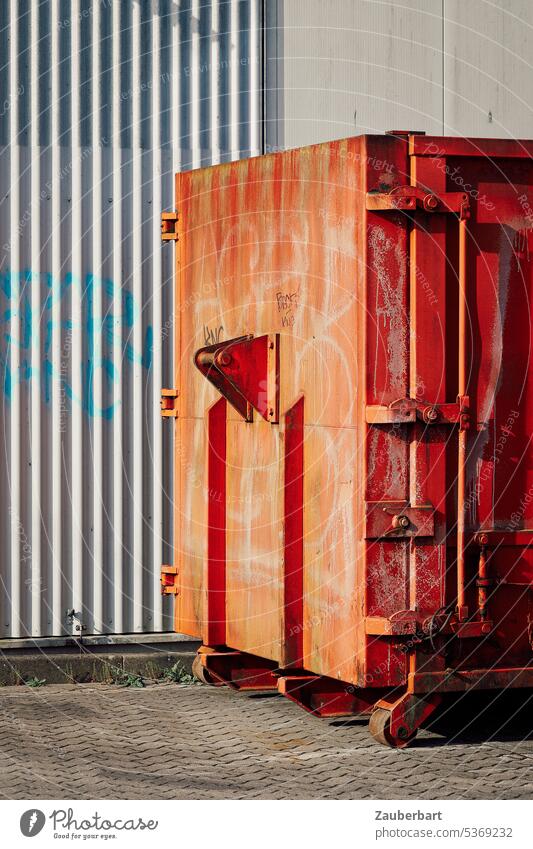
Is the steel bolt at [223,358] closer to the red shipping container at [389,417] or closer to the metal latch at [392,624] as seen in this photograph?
the red shipping container at [389,417]

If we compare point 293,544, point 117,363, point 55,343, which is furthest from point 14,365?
point 293,544

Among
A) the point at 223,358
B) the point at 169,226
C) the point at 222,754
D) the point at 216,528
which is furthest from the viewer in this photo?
the point at 169,226

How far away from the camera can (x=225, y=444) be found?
886 centimetres

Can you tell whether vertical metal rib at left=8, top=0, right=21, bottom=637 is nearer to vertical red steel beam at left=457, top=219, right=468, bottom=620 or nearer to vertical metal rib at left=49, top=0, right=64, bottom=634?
vertical metal rib at left=49, top=0, right=64, bottom=634

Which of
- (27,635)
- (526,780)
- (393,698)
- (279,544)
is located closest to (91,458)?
(27,635)

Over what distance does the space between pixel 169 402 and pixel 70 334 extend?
1108 millimetres

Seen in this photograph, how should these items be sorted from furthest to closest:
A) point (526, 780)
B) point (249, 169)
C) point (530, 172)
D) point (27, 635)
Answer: point (27, 635) → point (249, 169) → point (530, 172) → point (526, 780)

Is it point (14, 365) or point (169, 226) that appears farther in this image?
point (14, 365)

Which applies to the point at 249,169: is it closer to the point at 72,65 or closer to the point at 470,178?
the point at 470,178

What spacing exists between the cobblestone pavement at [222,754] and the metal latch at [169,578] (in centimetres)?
77

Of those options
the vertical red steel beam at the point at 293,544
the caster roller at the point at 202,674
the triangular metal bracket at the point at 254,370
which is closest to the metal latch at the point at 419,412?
the vertical red steel beam at the point at 293,544

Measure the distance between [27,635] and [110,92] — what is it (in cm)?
397

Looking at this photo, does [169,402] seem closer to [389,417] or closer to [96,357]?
[96,357]

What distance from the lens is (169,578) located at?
373 inches
